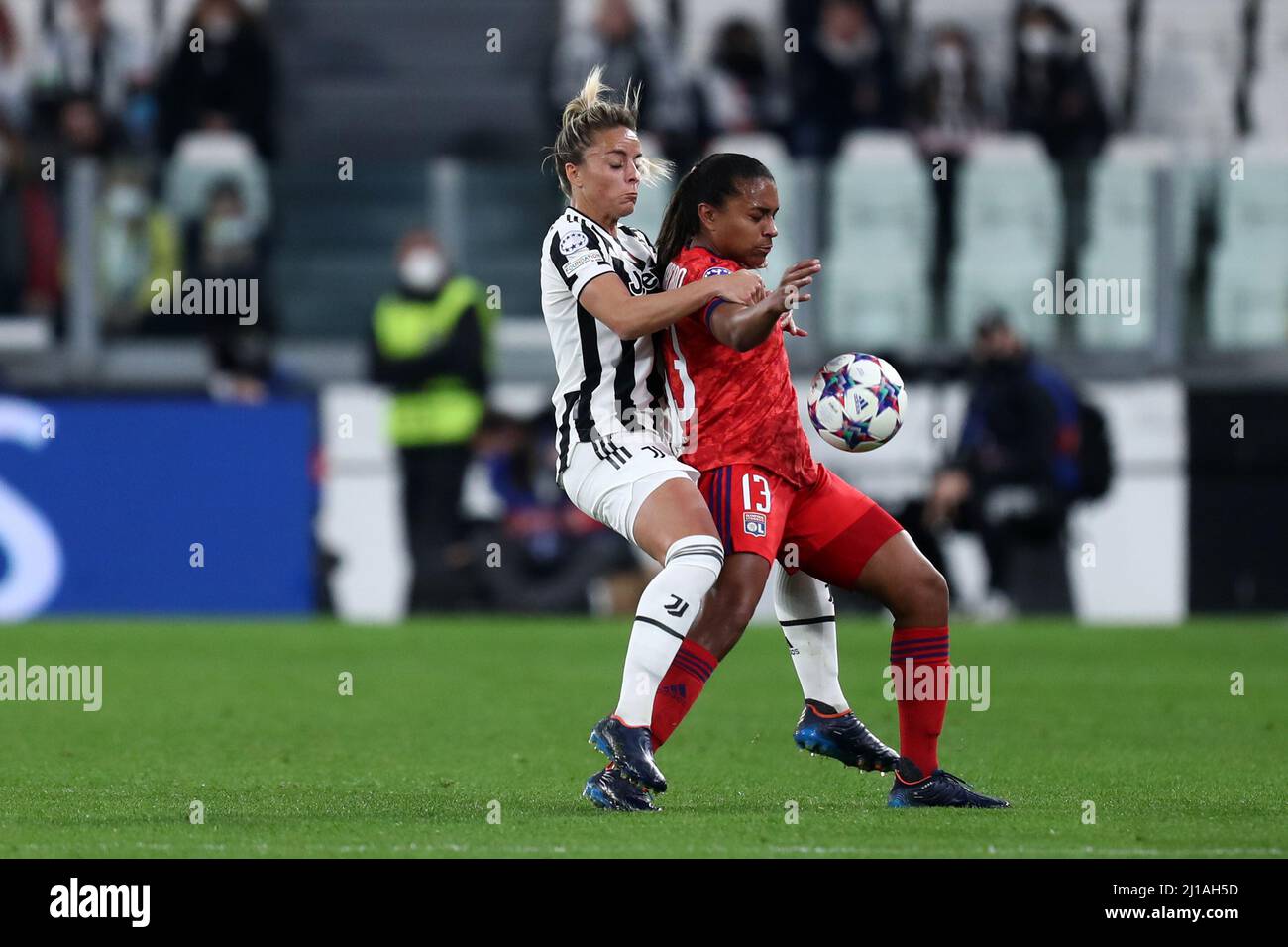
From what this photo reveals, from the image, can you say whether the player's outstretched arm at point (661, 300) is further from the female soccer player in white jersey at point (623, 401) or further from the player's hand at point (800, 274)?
the player's hand at point (800, 274)

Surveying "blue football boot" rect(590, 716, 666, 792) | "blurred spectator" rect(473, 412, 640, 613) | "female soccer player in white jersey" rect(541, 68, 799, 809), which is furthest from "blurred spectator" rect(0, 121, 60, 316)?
"blue football boot" rect(590, 716, 666, 792)

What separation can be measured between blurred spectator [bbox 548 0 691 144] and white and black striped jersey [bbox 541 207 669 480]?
977 cm

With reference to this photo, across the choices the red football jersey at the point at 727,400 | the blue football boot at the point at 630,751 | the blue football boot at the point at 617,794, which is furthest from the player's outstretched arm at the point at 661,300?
the blue football boot at the point at 617,794

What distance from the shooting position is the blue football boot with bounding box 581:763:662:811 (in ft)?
21.1

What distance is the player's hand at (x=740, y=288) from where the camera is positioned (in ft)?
21.0

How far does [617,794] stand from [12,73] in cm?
1303

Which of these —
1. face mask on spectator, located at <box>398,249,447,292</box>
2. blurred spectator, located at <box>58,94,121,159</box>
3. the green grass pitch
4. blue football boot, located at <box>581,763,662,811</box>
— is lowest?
the green grass pitch

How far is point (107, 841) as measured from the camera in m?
5.91

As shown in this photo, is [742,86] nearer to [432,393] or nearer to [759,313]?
[432,393]

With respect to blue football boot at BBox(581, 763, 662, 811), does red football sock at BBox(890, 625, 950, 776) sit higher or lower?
higher

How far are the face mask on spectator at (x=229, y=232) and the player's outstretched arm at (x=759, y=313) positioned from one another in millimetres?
9905

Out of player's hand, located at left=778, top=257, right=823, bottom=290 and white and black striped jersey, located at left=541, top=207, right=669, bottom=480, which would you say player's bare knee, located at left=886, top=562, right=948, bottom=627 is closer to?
white and black striped jersey, located at left=541, top=207, right=669, bottom=480

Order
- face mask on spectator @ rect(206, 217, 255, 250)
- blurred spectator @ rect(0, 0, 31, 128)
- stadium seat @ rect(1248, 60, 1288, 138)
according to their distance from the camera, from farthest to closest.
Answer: stadium seat @ rect(1248, 60, 1288, 138), blurred spectator @ rect(0, 0, 31, 128), face mask on spectator @ rect(206, 217, 255, 250)

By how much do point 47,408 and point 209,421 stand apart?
1.02 metres
